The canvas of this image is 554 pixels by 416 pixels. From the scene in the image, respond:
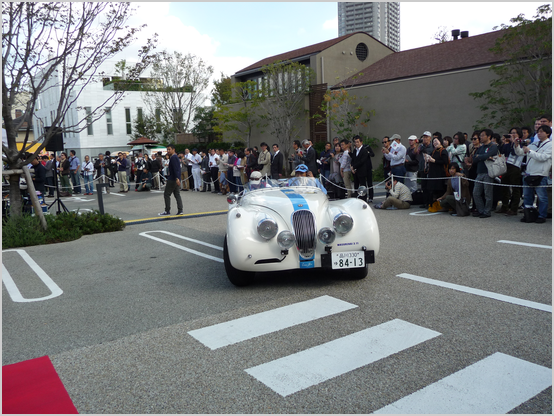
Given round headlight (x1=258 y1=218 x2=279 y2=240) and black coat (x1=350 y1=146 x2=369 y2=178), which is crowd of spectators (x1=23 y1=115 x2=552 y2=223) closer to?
black coat (x1=350 y1=146 x2=369 y2=178)

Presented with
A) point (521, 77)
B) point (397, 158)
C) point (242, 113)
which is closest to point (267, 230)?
point (397, 158)

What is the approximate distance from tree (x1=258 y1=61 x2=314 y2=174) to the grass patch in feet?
55.9

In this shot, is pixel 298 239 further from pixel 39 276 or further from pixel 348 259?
pixel 39 276

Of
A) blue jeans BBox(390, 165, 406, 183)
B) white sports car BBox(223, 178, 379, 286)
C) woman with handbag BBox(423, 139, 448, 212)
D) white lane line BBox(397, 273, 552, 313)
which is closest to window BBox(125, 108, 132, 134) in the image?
blue jeans BBox(390, 165, 406, 183)

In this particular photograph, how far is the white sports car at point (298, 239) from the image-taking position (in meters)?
5.54

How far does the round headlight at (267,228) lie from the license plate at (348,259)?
0.77 meters

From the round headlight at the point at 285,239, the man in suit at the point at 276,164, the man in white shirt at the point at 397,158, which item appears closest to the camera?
the round headlight at the point at 285,239

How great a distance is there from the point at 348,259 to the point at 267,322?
56.8 inches

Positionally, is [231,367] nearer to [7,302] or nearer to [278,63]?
[7,302]

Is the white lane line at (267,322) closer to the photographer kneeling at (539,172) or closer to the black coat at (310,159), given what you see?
the photographer kneeling at (539,172)

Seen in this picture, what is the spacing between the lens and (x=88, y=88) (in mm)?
44594

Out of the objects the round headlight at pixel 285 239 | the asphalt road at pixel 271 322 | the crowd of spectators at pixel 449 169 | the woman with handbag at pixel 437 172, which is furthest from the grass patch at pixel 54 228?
the woman with handbag at pixel 437 172

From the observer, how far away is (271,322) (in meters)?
4.66

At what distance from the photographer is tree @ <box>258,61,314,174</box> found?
26734 mm
